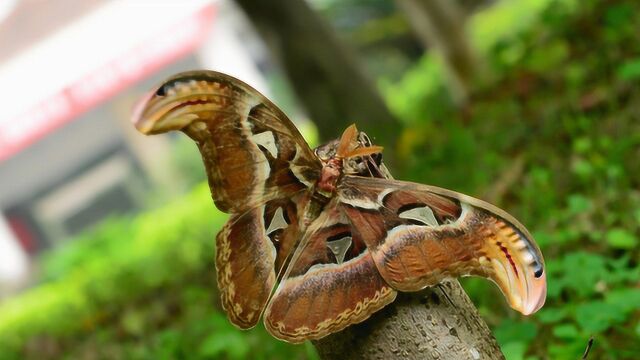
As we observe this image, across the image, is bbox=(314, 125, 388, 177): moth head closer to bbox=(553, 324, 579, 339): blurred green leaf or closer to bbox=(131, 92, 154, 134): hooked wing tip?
bbox=(131, 92, 154, 134): hooked wing tip

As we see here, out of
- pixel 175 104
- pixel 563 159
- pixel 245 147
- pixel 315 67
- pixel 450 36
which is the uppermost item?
pixel 175 104

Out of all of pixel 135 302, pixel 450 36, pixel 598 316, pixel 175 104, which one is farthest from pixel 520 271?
pixel 450 36

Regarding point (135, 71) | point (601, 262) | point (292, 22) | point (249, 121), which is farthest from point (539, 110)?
point (135, 71)

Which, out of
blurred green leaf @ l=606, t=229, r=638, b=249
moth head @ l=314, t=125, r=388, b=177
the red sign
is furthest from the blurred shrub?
the red sign

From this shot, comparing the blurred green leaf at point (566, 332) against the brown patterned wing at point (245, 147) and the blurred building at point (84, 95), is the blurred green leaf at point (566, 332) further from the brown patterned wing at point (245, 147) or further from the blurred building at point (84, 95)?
the blurred building at point (84, 95)

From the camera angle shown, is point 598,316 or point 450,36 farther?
point 450,36

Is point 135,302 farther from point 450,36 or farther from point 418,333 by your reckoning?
point 418,333

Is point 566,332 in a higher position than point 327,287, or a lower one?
lower

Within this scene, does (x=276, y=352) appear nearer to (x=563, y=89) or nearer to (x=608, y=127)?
(x=608, y=127)
